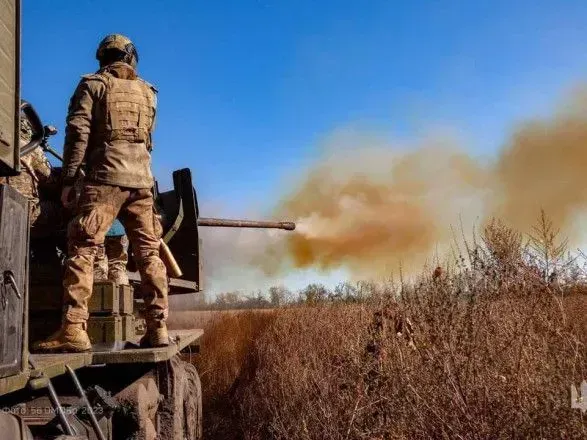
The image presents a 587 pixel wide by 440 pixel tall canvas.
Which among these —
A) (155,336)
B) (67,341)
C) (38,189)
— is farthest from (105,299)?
(38,189)

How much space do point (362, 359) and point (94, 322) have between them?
2.12m

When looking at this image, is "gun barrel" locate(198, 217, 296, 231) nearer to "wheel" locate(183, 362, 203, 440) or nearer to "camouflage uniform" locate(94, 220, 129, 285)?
"wheel" locate(183, 362, 203, 440)

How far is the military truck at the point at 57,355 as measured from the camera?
2096 mm

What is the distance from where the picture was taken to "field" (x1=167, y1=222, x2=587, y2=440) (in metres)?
3.24

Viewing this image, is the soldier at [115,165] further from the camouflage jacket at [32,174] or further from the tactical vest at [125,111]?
the camouflage jacket at [32,174]

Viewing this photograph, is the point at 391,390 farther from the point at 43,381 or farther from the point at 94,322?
the point at 43,381

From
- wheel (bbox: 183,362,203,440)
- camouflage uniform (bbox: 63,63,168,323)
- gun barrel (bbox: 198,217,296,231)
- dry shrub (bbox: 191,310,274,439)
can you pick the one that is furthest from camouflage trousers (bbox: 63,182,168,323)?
dry shrub (bbox: 191,310,274,439)

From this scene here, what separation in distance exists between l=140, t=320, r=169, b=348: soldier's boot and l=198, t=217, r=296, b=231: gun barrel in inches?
147

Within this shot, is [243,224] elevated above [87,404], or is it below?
above

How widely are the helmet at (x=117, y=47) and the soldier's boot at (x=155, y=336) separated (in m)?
1.59

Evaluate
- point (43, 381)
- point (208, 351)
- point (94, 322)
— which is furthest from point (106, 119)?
point (208, 351)

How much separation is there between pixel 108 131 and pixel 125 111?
0.16 m

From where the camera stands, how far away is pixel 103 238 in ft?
11.8

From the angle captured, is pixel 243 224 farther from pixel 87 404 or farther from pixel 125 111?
pixel 87 404
